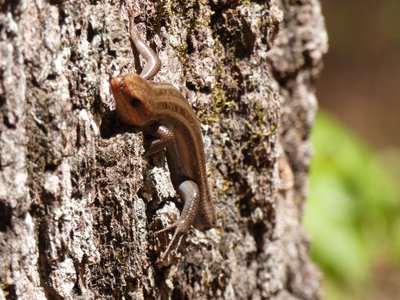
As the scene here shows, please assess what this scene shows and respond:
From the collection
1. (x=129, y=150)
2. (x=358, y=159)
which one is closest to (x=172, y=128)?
(x=129, y=150)

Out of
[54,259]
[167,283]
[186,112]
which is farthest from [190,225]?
[54,259]

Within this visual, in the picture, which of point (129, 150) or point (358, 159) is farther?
point (358, 159)

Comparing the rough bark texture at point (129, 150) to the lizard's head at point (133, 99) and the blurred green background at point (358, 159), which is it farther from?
the blurred green background at point (358, 159)

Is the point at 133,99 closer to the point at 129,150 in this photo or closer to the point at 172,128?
the point at 129,150

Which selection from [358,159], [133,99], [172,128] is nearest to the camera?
[133,99]

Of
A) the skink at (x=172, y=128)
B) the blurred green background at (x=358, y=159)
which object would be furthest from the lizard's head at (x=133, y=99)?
the blurred green background at (x=358, y=159)

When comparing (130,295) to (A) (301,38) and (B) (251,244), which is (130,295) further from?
(A) (301,38)

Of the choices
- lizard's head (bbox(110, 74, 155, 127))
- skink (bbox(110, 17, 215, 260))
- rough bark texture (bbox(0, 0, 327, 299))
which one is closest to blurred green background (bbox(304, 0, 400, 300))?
rough bark texture (bbox(0, 0, 327, 299))
